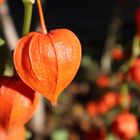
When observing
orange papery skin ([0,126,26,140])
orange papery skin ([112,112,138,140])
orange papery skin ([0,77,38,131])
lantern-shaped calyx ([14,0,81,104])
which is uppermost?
lantern-shaped calyx ([14,0,81,104])

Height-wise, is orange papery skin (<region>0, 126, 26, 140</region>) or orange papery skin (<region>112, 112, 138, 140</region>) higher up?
orange papery skin (<region>0, 126, 26, 140</region>)

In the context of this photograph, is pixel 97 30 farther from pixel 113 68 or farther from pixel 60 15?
pixel 113 68

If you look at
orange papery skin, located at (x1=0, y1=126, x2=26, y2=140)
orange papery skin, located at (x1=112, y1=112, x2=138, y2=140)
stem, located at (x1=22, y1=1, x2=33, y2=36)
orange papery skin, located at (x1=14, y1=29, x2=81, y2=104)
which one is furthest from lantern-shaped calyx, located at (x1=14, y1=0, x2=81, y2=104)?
orange papery skin, located at (x1=112, y1=112, x2=138, y2=140)

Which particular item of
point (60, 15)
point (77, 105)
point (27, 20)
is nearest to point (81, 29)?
point (60, 15)

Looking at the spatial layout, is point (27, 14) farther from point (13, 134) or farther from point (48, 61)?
point (13, 134)

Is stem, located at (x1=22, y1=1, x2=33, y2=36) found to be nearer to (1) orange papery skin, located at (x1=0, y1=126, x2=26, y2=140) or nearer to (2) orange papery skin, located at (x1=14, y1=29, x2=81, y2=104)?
(2) orange papery skin, located at (x1=14, y1=29, x2=81, y2=104)

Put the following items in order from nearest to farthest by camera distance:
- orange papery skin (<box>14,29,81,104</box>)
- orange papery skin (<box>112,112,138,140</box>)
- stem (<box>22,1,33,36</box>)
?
orange papery skin (<box>14,29,81,104</box>) < stem (<box>22,1,33,36</box>) < orange papery skin (<box>112,112,138,140</box>)

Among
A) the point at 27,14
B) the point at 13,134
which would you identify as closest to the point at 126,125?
the point at 13,134
